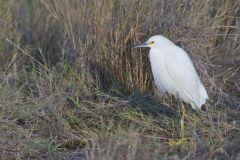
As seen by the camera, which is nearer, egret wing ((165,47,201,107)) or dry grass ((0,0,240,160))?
dry grass ((0,0,240,160))

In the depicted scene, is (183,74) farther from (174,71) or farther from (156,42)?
(156,42)

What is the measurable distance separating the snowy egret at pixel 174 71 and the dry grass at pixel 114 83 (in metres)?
0.15

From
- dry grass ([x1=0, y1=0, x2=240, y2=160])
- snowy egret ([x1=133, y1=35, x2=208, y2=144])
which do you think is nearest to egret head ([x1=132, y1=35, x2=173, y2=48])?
snowy egret ([x1=133, y1=35, x2=208, y2=144])

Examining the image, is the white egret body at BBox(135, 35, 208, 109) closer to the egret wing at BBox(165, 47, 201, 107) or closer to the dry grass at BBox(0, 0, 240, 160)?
the egret wing at BBox(165, 47, 201, 107)

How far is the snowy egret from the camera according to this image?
15.3ft

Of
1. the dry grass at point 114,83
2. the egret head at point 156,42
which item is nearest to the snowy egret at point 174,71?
the egret head at point 156,42

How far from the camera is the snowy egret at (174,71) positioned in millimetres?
4676

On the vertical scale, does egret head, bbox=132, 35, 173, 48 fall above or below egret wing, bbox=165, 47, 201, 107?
above

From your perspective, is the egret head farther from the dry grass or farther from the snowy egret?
the dry grass

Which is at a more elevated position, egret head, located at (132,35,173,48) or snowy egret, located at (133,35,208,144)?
egret head, located at (132,35,173,48)

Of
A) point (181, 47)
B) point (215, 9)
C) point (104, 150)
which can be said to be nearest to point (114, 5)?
point (181, 47)

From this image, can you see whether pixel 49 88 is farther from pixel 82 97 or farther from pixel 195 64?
pixel 195 64

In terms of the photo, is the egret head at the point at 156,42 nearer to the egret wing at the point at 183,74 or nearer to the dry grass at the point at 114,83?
the egret wing at the point at 183,74

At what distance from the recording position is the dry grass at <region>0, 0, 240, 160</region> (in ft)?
13.9
